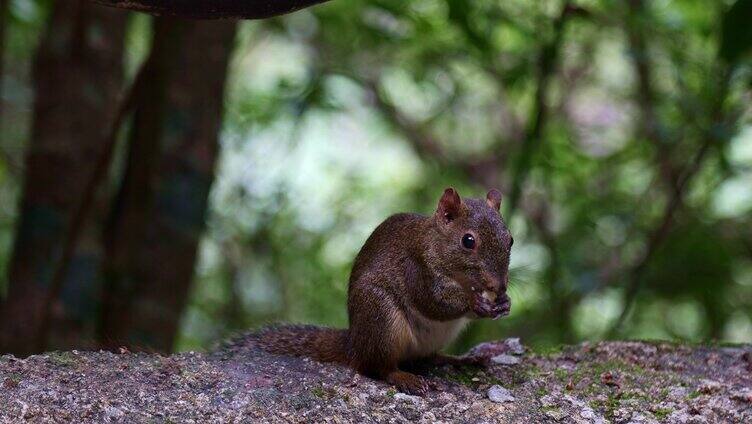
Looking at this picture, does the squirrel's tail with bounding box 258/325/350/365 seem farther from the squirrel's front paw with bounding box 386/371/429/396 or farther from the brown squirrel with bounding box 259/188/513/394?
the squirrel's front paw with bounding box 386/371/429/396

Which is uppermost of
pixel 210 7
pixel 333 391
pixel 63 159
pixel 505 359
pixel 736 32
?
pixel 736 32

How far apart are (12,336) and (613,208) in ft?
11.0

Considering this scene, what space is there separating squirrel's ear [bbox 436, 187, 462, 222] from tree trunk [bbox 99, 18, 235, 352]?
2.06 meters

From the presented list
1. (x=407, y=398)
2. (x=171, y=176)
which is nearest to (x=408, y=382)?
(x=407, y=398)

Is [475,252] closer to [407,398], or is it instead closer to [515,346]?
[407,398]

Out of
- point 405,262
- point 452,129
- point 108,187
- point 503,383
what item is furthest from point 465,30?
point 452,129

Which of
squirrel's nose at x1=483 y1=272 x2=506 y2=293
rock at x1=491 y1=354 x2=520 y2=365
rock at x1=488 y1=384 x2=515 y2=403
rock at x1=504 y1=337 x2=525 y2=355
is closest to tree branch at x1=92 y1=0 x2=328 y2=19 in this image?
squirrel's nose at x1=483 y1=272 x2=506 y2=293

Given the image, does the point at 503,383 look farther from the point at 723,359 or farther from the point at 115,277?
the point at 115,277

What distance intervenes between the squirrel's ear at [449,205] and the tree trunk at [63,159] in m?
2.36

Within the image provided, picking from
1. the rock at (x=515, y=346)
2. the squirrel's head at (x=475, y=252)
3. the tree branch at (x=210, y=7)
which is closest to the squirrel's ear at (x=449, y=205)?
the squirrel's head at (x=475, y=252)

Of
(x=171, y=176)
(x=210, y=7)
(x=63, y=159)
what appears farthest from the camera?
(x=63, y=159)

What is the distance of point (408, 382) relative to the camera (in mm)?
3422

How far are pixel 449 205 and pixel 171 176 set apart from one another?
2140 millimetres

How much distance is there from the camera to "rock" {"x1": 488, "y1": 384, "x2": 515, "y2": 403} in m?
3.42
